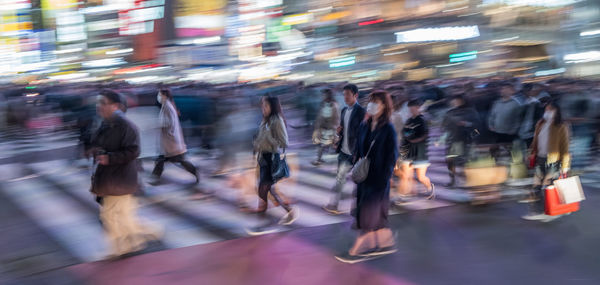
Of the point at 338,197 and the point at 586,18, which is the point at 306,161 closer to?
the point at 338,197

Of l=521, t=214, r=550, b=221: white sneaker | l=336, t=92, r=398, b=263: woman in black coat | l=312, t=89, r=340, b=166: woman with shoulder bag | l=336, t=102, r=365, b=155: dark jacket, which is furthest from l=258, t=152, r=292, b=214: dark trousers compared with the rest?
l=312, t=89, r=340, b=166: woman with shoulder bag

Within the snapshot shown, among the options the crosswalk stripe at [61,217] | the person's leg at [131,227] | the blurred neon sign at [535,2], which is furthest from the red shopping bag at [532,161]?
the blurred neon sign at [535,2]

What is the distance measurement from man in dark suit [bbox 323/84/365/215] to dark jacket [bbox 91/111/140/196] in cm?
275

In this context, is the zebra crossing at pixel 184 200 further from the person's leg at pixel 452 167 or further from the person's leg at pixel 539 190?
the person's leg at pixel 539 190

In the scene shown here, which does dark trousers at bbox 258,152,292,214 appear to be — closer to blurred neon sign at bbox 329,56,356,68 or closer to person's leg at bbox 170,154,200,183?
person's leg at bbox 170,154,200,183

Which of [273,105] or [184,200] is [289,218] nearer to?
[273,105]

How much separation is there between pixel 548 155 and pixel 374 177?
2.60 m

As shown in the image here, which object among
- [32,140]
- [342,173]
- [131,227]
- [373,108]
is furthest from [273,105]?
[32,140]

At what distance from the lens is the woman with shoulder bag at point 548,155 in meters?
6.21

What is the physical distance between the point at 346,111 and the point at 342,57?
129 feet

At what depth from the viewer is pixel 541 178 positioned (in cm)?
653

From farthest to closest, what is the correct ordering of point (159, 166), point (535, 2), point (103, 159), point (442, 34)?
point (535, 2)
point (442, 34)
point (159, 166)
point (103, 159)

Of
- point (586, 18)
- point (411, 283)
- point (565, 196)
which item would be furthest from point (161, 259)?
point (586, 18)

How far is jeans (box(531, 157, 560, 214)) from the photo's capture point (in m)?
6.37
